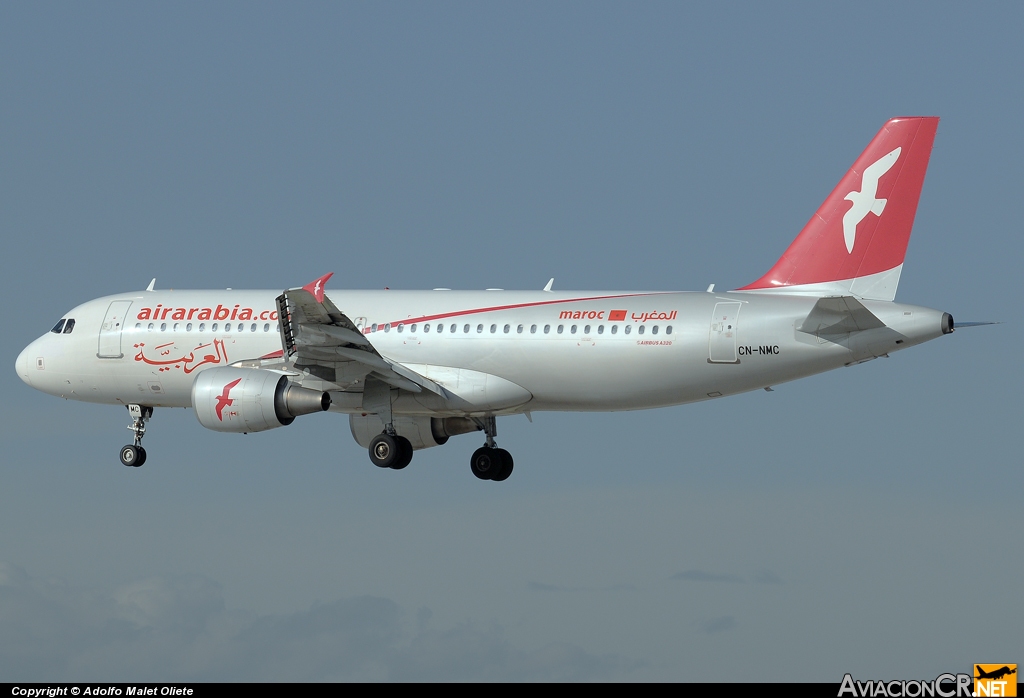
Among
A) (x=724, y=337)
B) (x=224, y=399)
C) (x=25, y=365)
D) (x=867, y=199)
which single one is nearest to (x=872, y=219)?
(x=867, y=199)

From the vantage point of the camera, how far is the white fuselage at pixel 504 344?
116 ft

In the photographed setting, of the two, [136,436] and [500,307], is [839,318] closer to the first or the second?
[500,307]

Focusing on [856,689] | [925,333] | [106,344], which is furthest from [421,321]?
[856,689]

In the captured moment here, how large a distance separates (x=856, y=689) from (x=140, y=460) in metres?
24.2

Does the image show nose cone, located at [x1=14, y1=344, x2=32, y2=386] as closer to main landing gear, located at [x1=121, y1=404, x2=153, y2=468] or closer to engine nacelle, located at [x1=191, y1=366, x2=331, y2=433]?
main landing gear, located at [x1=121, y1=404, x2=153, y2=468]

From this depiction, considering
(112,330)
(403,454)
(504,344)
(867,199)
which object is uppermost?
(112,330)

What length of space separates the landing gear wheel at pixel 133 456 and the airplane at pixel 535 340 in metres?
2.19

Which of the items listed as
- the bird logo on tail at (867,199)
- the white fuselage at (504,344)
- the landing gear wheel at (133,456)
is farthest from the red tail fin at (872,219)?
the landing gear wheel at (133,456)

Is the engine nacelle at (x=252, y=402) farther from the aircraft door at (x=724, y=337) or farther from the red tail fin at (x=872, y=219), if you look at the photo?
the red tail fin at (x=872, y=219)

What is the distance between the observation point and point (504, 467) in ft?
137

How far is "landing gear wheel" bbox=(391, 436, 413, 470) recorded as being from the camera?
39344 millimetres

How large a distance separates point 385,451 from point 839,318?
12.0 metres

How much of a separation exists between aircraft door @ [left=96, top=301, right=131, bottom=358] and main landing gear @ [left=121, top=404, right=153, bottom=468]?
1.69 m

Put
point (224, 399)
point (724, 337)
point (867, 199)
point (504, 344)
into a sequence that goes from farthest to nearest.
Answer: point (504, 344), point (224, 399), point (867, 199), point (724, 337)
